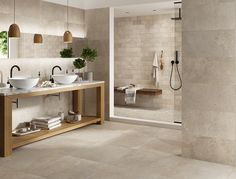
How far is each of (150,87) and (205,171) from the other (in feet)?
15.6

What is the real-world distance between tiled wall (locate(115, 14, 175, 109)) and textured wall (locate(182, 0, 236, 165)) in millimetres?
3889

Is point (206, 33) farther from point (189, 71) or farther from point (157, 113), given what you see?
point (157, 113)

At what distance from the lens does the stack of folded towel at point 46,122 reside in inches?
213

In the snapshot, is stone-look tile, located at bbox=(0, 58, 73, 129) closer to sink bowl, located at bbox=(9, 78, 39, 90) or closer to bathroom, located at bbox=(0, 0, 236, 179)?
bathroom, located at bbox=(0, 0, 236, 179)

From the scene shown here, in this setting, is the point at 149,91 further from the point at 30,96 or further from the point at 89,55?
the point at 30,96

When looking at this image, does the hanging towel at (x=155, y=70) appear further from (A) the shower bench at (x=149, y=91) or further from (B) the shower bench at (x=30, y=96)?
(B) the shower bench at (x=30, y=96)

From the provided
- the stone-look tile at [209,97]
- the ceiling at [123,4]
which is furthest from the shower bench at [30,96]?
the stone-look tile at [209,97]

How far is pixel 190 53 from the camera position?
4129 mm

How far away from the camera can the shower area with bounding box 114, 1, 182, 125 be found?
8.01m

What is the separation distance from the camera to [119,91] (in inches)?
330

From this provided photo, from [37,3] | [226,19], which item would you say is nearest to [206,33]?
[226,19]

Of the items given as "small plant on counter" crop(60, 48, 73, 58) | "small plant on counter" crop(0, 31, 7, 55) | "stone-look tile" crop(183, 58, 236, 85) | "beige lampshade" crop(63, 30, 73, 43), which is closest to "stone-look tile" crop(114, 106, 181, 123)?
"small plant on counter" crop(60, 48, 73, 58)

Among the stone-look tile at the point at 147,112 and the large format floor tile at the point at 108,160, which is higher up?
the stone-look tile at the point at 147,112

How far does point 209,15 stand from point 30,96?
2.75m
